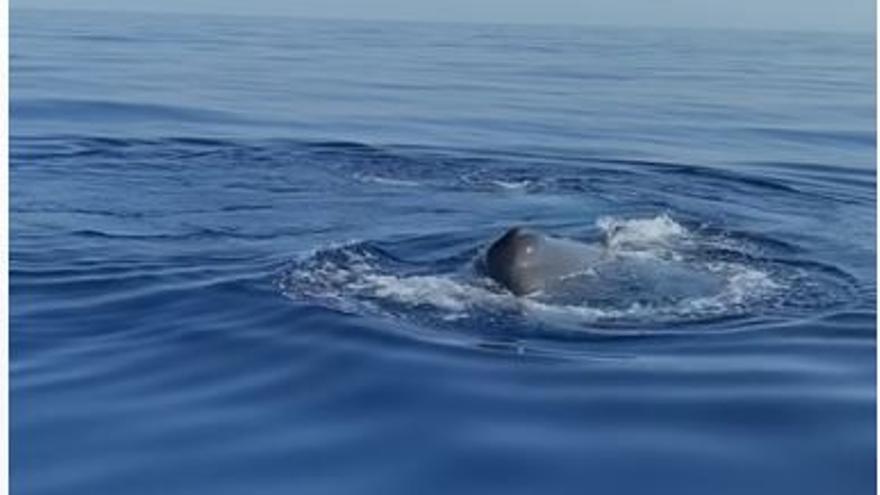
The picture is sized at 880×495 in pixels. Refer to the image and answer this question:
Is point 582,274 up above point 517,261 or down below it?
below

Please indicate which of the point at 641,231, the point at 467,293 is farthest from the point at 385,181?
the point at 467,293

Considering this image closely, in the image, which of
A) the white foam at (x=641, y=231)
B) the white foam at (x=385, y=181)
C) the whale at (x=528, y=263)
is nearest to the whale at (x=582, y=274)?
the whale at (x=528, y=263)

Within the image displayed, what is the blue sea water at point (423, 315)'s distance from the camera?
7941 mm

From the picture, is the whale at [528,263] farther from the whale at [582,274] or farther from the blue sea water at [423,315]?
the blue sea water at [423,315]

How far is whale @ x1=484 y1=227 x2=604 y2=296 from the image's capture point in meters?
11.1

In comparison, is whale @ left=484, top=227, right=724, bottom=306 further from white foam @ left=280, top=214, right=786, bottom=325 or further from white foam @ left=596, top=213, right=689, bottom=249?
white foam @ left=596, top=213, right=689, bottom=249

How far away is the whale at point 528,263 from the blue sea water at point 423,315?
14cm

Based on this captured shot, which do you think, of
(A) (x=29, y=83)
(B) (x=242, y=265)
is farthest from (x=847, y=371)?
(A) (x=29, y=83)

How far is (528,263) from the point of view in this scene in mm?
11227

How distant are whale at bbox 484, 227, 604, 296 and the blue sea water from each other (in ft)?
0.48

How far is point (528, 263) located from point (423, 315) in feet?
3.42

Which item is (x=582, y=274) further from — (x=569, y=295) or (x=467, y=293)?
(x=467, y=293)

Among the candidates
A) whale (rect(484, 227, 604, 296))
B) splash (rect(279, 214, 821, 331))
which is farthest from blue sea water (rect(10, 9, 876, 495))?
whale (rect(484, 227, 604, 296))

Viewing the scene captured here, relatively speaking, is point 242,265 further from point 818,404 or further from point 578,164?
point 578,164
